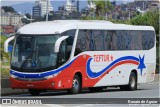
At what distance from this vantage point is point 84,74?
26766 millimetres

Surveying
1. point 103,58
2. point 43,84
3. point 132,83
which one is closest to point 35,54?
point 43,84

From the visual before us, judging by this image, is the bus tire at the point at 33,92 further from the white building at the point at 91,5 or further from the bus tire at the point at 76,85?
the white building at the point at 91,5

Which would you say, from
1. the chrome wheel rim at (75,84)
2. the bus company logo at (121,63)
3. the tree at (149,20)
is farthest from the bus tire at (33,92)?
the tree at (149,20)

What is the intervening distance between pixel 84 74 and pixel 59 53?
6.94ft

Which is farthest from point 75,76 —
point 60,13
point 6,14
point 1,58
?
point 60,13

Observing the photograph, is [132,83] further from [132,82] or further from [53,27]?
[53,27]

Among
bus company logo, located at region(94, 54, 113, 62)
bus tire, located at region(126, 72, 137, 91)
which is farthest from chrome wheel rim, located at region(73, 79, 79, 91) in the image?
bus tire, located at region(126, 72, 137, 91)

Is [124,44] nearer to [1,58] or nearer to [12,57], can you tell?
[12,57]

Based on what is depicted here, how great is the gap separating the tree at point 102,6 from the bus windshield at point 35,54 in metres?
39.5

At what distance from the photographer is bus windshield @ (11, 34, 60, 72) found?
2508cm

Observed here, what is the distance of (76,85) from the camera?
85.8 feet

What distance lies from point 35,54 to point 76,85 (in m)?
2.36

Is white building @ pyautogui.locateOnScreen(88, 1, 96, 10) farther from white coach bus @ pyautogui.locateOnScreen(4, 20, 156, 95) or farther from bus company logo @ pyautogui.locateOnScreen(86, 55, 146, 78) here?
white coach bus @ pyautogui.locateOnScreen(4, 20, 156, 95)

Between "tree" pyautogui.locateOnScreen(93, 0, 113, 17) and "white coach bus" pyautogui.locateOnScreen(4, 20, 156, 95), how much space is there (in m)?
34.4
